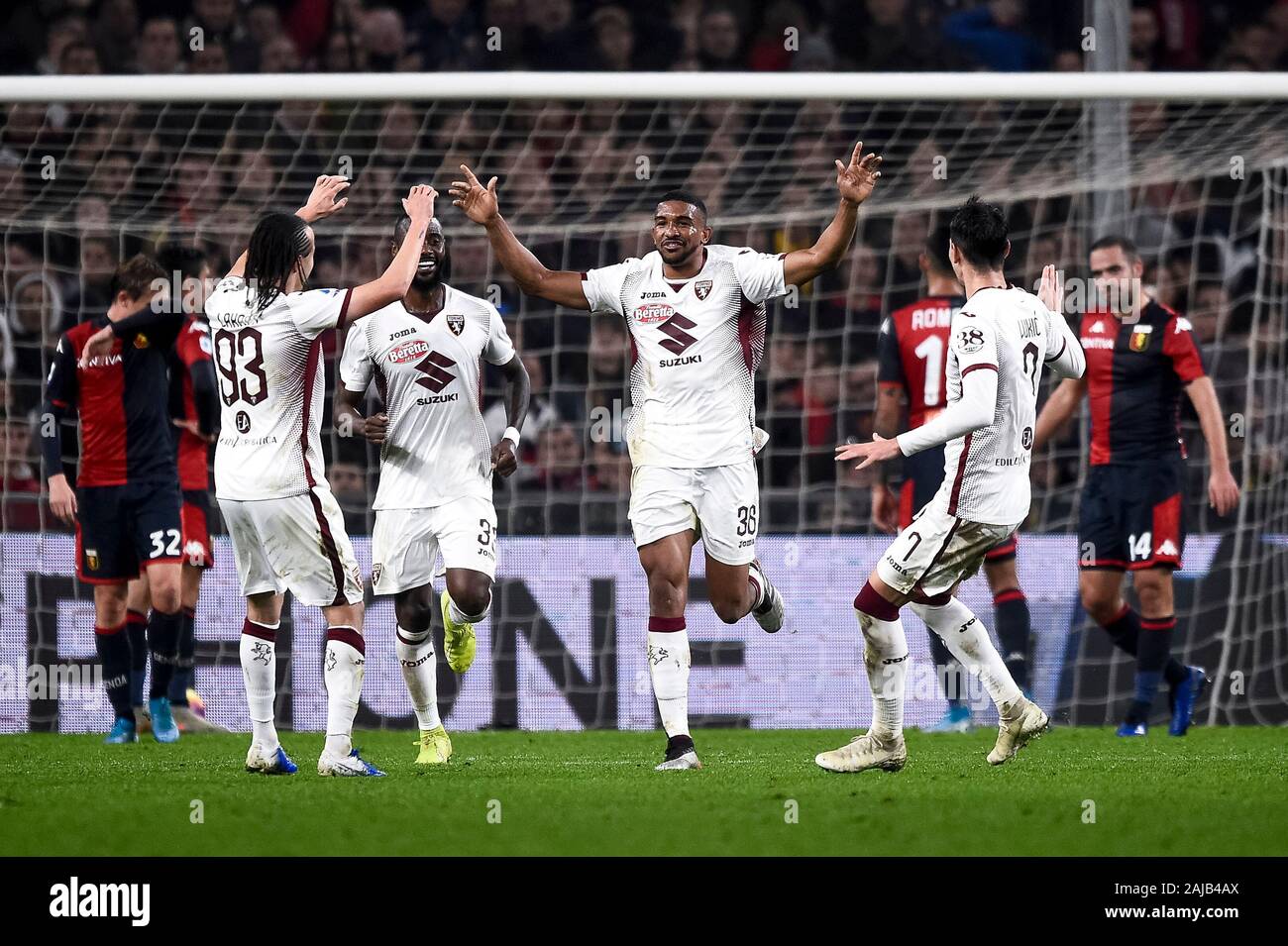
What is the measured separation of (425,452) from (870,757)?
2.21 m

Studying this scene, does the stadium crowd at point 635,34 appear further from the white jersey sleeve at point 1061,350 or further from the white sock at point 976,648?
the white sock at point 976,648

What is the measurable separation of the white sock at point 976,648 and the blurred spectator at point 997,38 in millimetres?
9161

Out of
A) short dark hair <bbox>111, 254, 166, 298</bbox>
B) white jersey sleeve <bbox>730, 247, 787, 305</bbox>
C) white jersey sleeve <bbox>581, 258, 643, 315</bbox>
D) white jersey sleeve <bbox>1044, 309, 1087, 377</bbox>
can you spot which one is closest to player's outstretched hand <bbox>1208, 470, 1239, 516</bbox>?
white jersey sleeve <bbox>1044, 309, 1087, 377</bbox>

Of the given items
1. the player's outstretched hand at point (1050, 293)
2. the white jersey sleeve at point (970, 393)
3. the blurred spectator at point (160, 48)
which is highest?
the blurred spectator at point (160, 48)

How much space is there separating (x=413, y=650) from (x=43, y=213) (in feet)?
18.6

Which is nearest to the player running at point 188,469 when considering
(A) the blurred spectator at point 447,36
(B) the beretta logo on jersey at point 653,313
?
(B) the beretta logo on jersey at point 653,313

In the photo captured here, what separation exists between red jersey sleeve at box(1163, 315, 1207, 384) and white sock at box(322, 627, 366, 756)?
4.30 metres

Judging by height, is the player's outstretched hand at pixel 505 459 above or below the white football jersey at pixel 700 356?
below

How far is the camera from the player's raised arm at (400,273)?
611cm

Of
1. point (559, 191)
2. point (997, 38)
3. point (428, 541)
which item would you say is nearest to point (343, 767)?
point (428, 541)

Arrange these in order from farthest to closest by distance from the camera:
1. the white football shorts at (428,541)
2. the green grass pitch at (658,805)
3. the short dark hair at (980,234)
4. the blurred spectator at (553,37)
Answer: the blurred spectator at (553,37) < the white football shorts at (428,541) < the short dark hair at (980,234) < the green grass pitch at (658,805)

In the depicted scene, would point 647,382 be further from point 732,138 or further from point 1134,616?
point 732,138

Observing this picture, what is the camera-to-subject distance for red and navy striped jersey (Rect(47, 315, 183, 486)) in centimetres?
841
